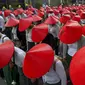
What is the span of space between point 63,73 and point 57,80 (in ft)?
0.75

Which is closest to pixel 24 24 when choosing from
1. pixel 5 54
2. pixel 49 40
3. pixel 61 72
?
pixel 49 40

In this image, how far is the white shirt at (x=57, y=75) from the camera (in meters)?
3.46

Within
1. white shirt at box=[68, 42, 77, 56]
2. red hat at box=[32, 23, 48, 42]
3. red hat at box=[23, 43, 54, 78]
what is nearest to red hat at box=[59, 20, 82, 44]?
white shirt at box=[68, 42, 77, 56]

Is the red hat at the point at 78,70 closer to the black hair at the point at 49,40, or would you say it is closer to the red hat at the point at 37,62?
the red hat at the point at 37,62

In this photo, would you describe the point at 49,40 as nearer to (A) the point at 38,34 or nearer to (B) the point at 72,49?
(A) the point at 38,34

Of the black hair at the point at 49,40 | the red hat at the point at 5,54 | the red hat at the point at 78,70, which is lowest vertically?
the black hair at the point at 49,40

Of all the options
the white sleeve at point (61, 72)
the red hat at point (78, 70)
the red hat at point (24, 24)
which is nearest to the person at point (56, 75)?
the white sleeve at point (61, 72)

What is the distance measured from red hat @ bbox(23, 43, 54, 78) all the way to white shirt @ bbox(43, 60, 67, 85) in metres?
0.28

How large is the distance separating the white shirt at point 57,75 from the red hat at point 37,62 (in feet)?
0.91

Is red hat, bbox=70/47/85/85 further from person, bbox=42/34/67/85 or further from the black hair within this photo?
the black hair

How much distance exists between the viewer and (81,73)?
1987 mm

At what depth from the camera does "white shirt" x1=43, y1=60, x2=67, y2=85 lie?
11.4ft

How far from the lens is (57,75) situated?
3643 mm

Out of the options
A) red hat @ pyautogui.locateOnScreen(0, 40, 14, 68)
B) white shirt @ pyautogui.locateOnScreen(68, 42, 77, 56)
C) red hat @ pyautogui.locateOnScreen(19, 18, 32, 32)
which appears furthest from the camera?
red hat @ pyautogui.locateOnScreen(19, 18, 32, 32)
